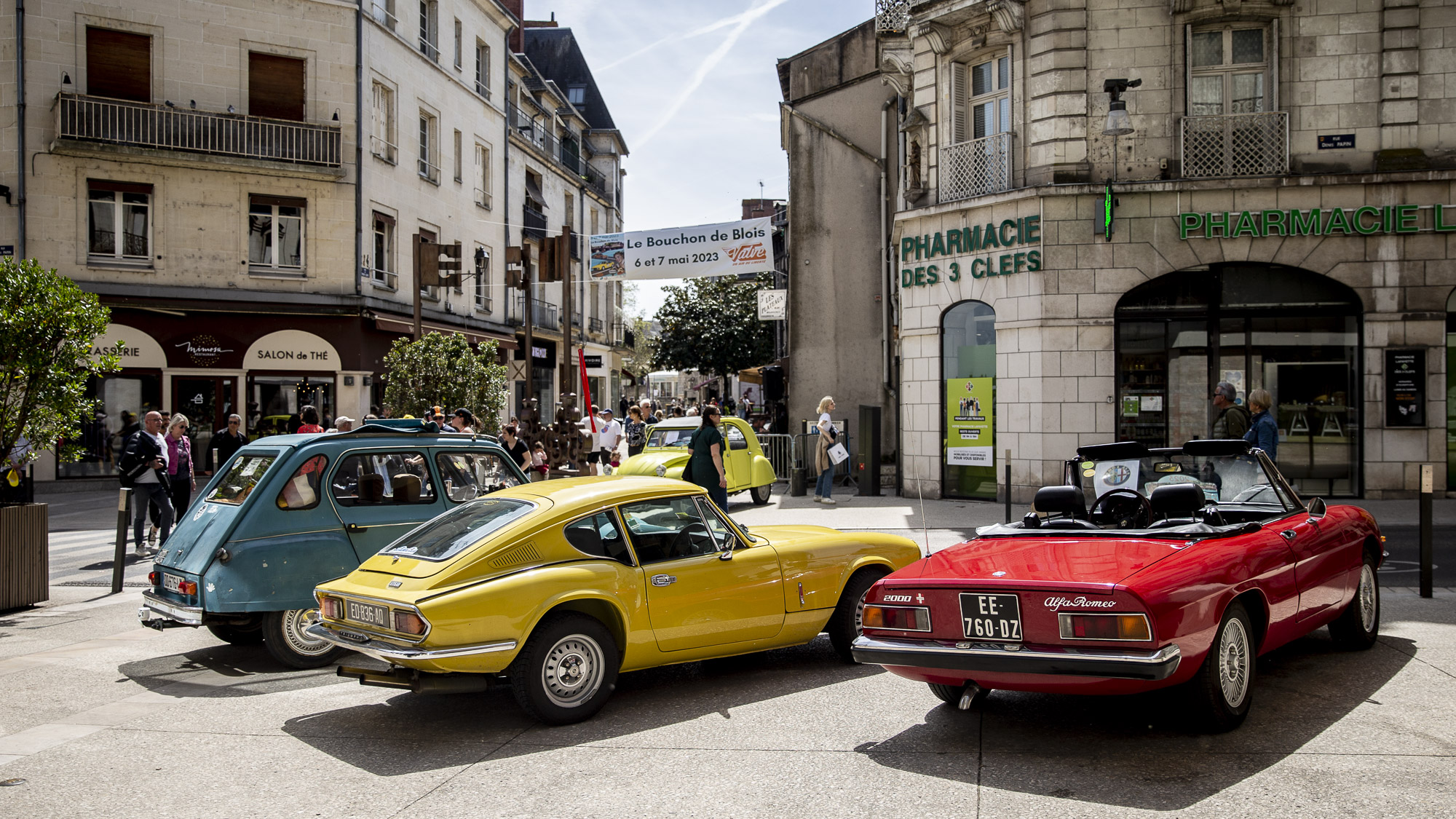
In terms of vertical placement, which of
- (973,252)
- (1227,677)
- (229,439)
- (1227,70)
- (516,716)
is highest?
(1227,70)

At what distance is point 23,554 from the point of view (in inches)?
369

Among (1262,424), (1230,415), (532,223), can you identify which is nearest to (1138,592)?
(1262,424)

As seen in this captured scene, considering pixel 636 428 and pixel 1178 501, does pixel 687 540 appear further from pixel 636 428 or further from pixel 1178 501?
pixel 636 428

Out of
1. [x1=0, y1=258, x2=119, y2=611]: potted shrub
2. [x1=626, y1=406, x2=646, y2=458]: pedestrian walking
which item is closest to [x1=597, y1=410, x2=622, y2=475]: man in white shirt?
[x1=626, y1=406, x2=646, y2=458]: pedestrian walking

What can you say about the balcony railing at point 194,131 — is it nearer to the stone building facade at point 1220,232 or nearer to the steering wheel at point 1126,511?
the stone building facade at point 1220,232

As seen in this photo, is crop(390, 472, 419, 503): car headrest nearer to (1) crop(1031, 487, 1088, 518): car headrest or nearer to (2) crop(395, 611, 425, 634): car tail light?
(2) crop(395, 611, 425, 634): car tail light

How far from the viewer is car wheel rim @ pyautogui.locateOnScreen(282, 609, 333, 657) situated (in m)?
7.24

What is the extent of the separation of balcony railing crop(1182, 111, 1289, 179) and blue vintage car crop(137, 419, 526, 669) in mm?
12862

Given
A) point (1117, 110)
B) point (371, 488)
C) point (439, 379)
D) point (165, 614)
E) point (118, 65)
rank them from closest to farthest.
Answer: point (165, 614), point (371, 488), point (1117, 110), point (439, 379), point (118, 65)

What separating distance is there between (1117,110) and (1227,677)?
38.4 ft

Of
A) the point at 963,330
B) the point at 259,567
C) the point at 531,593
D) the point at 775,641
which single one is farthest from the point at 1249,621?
the point at 963,330

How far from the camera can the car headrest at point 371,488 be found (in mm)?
7715

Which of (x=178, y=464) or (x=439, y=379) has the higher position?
(x=439, y=379)

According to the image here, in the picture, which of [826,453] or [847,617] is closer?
[847,617]
